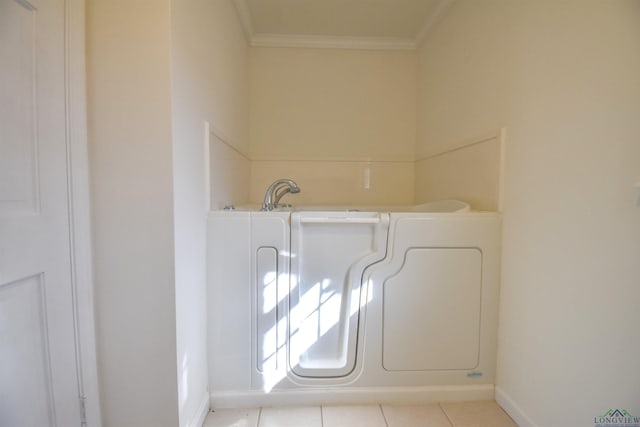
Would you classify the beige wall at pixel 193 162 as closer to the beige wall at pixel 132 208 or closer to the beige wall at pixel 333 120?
the beige wall at pixel 132 208

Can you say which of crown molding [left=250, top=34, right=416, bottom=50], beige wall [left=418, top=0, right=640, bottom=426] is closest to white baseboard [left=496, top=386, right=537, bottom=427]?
beige wall [left=418, top=0, right=640, bottom=426]

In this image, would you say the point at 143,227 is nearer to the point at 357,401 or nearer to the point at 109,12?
the point at 109,12

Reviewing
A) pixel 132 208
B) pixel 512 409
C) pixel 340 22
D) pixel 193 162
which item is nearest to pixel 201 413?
pixel 132 208

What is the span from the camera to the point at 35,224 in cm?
78

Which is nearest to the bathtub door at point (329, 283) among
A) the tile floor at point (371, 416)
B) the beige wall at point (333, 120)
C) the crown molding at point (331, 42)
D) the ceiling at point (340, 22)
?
the tile floor at point (371, 416)

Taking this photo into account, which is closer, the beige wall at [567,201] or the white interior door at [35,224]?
the white interior door at [35,224]

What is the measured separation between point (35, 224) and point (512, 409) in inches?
74.4

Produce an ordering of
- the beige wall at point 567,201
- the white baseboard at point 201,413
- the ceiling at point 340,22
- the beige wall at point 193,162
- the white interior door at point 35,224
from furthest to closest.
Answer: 1. the ceiling at point 340,22
2. the white baseboard at point 201,413
3. the beige wall at point 193,162
4. the beige wall at point 567,201
5. the white interior door at point 35,224

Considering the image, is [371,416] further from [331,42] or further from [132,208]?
[331,42]

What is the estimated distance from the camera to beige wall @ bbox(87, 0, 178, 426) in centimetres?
91

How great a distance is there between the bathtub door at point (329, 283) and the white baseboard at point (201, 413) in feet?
1.30

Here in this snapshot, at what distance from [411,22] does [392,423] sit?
8.33 feet

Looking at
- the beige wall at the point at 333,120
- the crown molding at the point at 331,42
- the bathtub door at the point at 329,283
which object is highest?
the crown molding at the point at 331,42

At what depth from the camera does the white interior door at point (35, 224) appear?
715 mm
